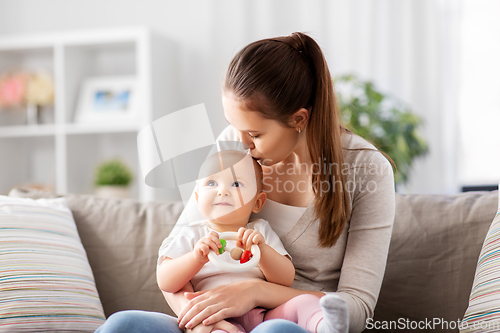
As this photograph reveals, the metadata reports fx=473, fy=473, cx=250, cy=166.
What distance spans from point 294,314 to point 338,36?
7.04 ft

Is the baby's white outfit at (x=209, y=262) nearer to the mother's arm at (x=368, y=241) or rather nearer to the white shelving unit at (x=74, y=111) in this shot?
the mother's arm at (x=368, y=241)

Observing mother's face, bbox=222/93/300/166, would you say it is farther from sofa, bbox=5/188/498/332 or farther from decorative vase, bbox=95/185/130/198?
decorative vase, bbox=95/185/130/198

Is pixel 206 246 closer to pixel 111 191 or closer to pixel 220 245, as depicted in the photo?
pixel 220 245

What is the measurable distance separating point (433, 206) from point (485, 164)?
1.56 m

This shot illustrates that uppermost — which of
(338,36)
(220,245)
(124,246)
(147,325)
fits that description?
(338,36)

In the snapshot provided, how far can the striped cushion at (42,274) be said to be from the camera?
1.08m

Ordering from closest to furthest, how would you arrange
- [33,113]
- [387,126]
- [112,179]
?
1. [387,126]
2. [112,179]
3. [33,113]

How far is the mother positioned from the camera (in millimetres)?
998

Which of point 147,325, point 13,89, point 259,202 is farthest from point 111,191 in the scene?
point 147,325

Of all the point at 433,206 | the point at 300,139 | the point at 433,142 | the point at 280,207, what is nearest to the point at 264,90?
the point at 300,139

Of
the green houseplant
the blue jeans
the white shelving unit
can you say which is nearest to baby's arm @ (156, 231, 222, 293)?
the blue jeans

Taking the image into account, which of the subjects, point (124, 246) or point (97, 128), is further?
point (97, 128)

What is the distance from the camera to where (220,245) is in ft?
2.93

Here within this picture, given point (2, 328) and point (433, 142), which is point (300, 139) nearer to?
point (2, 328)
